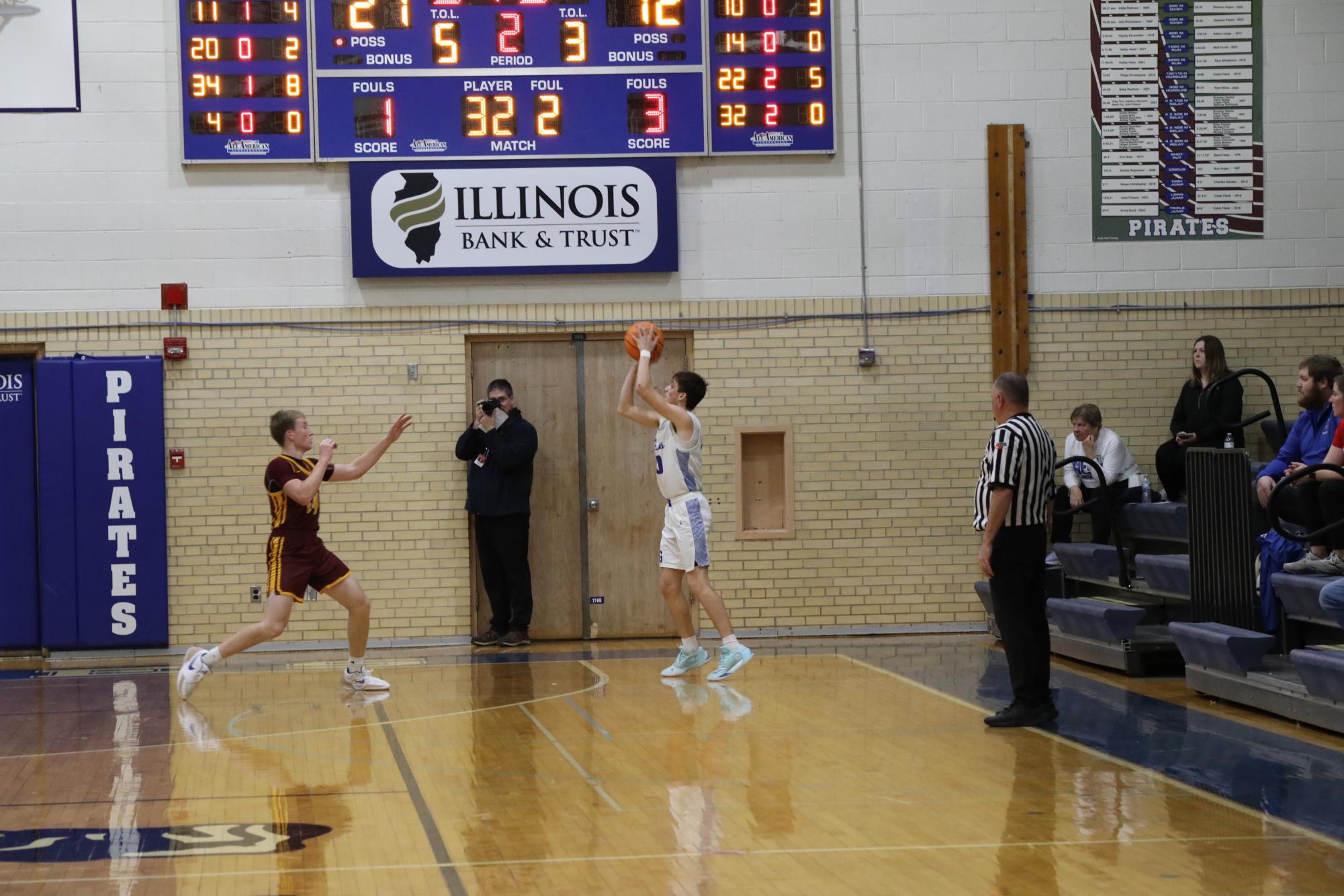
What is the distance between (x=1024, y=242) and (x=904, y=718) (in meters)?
5.52

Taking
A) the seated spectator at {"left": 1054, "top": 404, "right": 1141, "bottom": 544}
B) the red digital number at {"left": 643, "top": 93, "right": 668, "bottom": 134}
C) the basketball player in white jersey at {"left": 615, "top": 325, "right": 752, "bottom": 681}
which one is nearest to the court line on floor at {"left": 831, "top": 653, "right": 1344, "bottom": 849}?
the basketball player in white jersey at {"left": 615, "top": 325, "right": 752, "bottom": 681}

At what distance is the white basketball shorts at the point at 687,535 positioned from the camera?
9398 mm

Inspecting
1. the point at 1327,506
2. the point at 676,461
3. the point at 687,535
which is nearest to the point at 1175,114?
the point at 1327,506

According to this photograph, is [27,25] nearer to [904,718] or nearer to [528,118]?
[528,118]

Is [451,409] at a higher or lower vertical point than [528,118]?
lower

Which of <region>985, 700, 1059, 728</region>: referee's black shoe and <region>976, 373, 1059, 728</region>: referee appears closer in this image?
<region>976, 373, 1059, 728</region>: referee

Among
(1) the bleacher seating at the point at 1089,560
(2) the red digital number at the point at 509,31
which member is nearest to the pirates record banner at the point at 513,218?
(2) the red digital number at the point at 509,31

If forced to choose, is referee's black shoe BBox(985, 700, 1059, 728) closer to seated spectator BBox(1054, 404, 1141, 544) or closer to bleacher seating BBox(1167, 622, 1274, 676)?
bleacher seating BBox(1167, 622, 1274, 676)

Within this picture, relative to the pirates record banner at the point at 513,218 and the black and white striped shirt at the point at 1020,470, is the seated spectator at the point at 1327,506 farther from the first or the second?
the pirates record banner at the point at 513,218

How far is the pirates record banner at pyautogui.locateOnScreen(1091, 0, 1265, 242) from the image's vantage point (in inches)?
480

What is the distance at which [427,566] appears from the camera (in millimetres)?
11969

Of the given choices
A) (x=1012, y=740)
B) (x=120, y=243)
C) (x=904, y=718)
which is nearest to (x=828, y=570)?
(x=904, y=718)

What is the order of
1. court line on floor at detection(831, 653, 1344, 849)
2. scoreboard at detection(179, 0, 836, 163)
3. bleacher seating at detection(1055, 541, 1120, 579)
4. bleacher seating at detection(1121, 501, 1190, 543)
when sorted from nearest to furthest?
court line on floor at detection(831, 653, 1344, 849), bleacher seating at detection(1121, 501, 1190, 543), bleacher seating at detection(1055, 541, 1120, 579), scoreboard at detection(179, 0, 836, 163)

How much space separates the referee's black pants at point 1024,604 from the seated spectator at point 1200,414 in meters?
4.02
